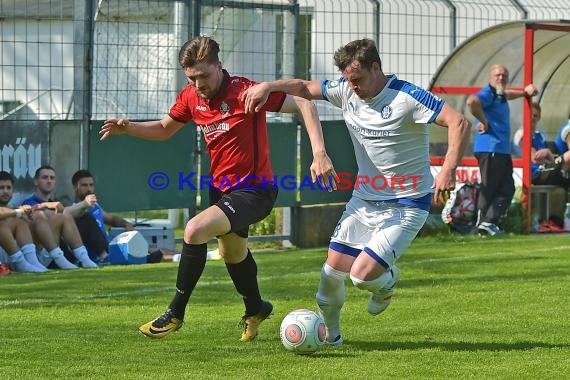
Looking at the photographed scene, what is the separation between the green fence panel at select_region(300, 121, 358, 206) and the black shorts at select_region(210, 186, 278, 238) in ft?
29.3

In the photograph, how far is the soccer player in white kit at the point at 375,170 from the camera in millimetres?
8234

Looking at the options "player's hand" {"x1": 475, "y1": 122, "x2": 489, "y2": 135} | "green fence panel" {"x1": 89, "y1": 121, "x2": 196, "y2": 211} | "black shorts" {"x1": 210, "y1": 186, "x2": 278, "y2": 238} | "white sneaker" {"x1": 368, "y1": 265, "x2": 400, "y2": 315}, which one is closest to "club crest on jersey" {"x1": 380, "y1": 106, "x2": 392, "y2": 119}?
"black shorts" {"x1": 210, "y1": 186, "x2": 278, "y2": 238}

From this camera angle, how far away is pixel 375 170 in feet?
27.8

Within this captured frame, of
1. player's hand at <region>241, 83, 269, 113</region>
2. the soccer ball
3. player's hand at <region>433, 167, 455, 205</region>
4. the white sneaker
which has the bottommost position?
the soccer ball

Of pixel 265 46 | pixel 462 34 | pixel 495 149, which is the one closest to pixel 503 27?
pixel 462 34

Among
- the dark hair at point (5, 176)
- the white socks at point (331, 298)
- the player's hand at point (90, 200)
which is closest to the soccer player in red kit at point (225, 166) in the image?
the white socks at point (331, 298)

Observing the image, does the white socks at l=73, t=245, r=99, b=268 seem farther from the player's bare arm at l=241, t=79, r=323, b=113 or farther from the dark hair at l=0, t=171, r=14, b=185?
the player's bare arm at l=241, t=79, r=323, b=113

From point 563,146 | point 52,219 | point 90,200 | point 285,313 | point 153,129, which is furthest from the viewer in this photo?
point 563,146

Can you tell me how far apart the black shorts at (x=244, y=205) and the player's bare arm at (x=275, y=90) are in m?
0.62

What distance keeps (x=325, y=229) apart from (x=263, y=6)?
3190mm

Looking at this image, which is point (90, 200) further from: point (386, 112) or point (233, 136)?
point (386, 112)

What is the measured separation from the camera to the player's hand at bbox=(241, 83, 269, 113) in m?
8.16

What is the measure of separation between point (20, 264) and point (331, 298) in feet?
21.1

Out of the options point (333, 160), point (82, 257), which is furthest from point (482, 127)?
point (82, 257)
